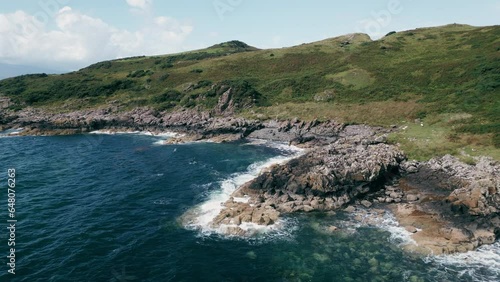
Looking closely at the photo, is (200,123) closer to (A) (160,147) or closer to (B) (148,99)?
(A) (160,147)

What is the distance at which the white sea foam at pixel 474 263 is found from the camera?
3067 cm

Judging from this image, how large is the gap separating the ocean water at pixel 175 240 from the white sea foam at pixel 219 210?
199 millimetres

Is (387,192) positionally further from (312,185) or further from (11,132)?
(11,132)

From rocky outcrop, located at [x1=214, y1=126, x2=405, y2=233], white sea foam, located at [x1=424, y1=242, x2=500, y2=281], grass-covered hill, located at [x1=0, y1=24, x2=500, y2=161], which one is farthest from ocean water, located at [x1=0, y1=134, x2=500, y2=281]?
grass-covered hill, located at [x1=0, y1=24, x2=500, y2=161]

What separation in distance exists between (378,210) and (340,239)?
9.19 metres

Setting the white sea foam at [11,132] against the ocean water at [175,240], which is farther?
the white sea foam at [11,132]

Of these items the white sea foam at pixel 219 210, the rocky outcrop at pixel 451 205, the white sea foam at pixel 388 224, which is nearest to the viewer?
the rocky outcrop at pixel 451 205

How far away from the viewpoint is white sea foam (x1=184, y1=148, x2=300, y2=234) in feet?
129

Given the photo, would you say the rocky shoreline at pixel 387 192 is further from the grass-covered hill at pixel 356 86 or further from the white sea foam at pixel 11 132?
the white sea foam at pixel 11 132

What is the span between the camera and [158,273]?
3117cm

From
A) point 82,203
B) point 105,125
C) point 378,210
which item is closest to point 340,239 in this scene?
point 378,210

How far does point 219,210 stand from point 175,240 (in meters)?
8.45

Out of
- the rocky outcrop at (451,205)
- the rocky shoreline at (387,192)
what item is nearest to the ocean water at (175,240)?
Result: the rocky outcrop at (451,205)

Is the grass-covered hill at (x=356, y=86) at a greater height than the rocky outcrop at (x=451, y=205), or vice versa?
the grass-covered hill at (x=356, y=86)
